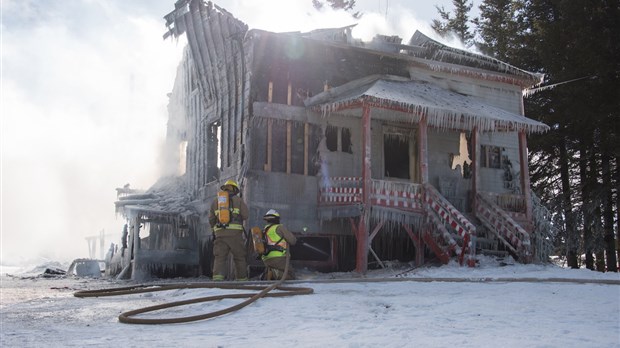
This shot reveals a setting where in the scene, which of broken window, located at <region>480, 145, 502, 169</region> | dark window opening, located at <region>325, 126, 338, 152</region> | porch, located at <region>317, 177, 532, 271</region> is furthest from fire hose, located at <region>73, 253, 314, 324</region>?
broken window, located at <region>480, 145, 502, 169</region>

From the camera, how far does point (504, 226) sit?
1631 cm

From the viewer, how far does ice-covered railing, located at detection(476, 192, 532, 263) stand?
15420 mm

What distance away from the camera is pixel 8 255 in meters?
78.6

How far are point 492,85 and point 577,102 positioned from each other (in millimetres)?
4171

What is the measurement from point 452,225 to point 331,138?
4728 mm

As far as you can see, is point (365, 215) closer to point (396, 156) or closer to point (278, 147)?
point (278, 147)

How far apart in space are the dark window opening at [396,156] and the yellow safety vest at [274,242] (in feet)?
24.2

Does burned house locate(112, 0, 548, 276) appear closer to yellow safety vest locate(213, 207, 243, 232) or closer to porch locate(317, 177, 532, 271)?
porch locate(317, 177, 532, 271)

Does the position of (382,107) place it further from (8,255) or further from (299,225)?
(8,255)

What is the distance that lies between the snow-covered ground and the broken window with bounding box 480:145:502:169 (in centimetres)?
1016

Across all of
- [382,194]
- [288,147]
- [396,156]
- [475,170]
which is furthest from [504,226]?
[288,147]

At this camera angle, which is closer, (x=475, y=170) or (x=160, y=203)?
(x=475, y=170)

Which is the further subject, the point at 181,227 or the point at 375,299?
the point at 181,227

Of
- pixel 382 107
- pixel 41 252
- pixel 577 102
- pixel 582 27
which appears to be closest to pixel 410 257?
pixel 382 107
